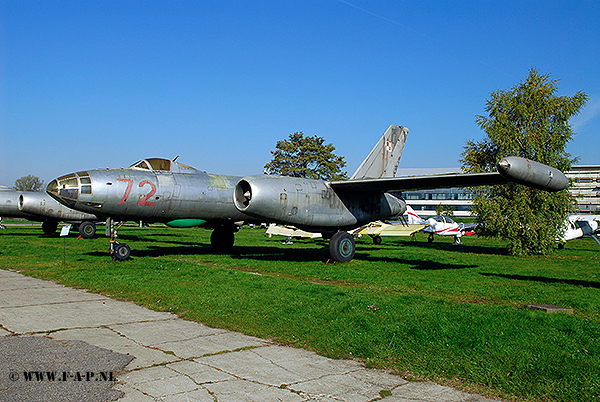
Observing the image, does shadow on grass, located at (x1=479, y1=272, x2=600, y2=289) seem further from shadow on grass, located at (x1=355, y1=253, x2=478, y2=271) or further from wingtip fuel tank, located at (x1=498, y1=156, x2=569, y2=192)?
wingtip fuel tank, located at (x1=498, y1=156, x2=569, y2=192)

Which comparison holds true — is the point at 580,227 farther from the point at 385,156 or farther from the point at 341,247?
the point at 341,247

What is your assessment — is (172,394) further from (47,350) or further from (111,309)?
(111,309)

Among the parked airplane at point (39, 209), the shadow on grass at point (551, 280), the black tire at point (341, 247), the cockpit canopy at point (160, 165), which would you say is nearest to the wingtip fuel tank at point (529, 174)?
the shadow on grass at point (551, 280)

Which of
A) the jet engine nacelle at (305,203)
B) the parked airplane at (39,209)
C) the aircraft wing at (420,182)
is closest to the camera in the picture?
the aircraft wing at (420,182)

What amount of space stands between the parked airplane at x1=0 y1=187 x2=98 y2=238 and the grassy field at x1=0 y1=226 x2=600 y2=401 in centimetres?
1445

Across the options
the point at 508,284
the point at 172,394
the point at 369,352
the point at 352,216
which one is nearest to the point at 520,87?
the point at 352,216

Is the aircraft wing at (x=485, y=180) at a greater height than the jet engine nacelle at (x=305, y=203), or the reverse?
the aircraft wing at (x=485, y=180)

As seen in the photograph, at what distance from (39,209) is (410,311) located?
2568 cm

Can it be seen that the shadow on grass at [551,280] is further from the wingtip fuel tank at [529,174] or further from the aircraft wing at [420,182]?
the wingtip fuel tank at [529,174]

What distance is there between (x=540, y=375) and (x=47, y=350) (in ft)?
16.6

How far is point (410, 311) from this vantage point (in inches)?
273

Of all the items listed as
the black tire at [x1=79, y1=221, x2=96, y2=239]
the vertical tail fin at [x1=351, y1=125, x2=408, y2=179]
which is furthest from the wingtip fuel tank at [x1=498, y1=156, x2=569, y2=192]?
the black tire at [x1=79, y1=221, x2=96, y2=239]

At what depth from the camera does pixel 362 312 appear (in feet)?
22.6

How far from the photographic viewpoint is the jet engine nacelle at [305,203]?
41.1ft
